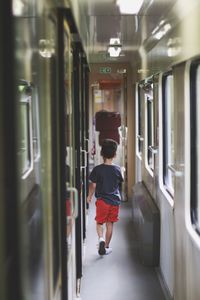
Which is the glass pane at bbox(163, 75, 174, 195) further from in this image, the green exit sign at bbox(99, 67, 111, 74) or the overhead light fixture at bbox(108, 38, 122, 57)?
the green exit sign at bbox(99, 67, 111, 74)

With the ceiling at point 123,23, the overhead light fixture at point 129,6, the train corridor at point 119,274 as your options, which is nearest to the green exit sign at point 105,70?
the ceiling at point 123,23

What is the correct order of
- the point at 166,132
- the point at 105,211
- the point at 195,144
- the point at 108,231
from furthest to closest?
the point at 108,231 < the point at 105,211 < the point at 166,132 < the point at 195,144

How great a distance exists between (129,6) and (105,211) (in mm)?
2375

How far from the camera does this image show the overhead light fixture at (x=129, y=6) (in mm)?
4288

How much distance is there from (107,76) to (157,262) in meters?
4.61

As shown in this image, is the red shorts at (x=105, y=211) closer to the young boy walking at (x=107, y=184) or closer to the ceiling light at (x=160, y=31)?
the young boy walking at (x=107, y=184)

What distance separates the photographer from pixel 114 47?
768cm

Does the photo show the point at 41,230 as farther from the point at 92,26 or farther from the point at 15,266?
the point at 92,26

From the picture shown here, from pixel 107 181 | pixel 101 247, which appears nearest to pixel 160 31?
pixel 107 181

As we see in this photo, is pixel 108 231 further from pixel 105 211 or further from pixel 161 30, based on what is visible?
pixel 161 30

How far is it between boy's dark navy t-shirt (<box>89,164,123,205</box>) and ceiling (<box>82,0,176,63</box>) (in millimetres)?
1601

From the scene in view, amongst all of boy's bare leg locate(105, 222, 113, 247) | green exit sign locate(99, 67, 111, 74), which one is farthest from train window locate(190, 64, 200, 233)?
green exit sign locate(99, 67, 111, 74)

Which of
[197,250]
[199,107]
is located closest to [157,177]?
[199,107]

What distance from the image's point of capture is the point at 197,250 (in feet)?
10.6
